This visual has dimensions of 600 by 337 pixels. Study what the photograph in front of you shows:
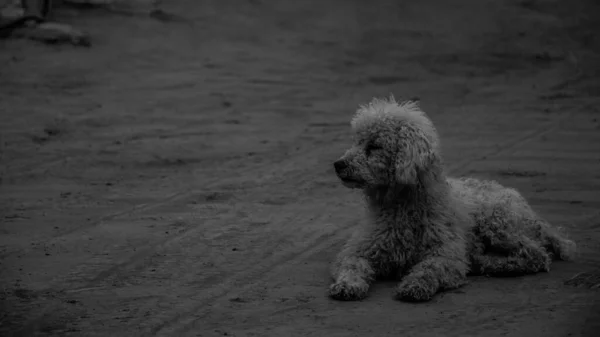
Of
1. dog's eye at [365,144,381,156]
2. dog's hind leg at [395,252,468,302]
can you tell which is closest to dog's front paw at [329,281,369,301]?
dog's hind leg at [395,252,468,302]

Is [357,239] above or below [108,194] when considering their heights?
above

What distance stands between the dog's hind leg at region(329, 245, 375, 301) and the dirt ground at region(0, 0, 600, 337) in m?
0.10

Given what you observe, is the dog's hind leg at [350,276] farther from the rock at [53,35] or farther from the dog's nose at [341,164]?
the rock at [53,35]

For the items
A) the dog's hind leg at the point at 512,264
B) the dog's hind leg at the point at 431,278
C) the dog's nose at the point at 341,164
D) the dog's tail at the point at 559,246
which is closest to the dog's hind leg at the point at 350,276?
the dog's hind leg at the point at 431,278

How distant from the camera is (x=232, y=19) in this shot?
17.3m

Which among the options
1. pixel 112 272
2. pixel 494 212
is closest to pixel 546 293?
pixel 494 212

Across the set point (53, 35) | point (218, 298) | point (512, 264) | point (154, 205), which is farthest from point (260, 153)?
point (53, 35)

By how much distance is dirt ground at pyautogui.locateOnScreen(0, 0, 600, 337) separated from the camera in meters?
5.86

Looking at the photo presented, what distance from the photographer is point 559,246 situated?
674 cm

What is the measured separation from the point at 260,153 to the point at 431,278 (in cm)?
498

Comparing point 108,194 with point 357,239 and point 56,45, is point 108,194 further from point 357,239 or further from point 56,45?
point 56,45

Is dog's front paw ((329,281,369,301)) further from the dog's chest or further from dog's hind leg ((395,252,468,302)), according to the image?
the dog's chest

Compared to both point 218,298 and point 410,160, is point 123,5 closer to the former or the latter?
point 218,298

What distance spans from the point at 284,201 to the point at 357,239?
91.5 inches
